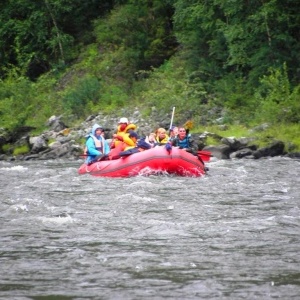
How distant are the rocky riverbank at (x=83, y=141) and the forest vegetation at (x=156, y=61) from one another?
2.20ft

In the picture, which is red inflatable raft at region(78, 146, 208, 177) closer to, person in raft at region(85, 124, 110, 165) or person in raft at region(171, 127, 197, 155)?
person in raft at region(85, 124, 110, 165)

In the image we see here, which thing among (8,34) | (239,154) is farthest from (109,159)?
(8,34)

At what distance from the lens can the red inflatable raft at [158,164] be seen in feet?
64.0

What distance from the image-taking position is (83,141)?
3145 centimetres

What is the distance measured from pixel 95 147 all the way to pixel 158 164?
330 centimetres

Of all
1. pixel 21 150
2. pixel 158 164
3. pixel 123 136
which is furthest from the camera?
pixel 21 150

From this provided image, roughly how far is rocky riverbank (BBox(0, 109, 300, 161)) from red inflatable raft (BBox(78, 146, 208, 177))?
5896 mm

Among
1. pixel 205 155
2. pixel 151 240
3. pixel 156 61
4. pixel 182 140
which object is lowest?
pixel 156 61

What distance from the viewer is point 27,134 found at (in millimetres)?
34219

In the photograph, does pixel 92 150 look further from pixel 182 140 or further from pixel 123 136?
pixel 182 140

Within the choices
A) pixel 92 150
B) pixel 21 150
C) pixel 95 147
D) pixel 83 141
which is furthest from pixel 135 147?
pixel 21 150

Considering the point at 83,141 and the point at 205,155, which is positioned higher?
the point at 205,155

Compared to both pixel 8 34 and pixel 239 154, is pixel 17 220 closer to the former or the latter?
pixel 239 154

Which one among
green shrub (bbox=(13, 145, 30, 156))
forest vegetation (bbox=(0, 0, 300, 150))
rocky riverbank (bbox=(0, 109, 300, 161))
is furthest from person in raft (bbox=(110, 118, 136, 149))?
green shrub (bbox=(13, 145, 30, 156))
